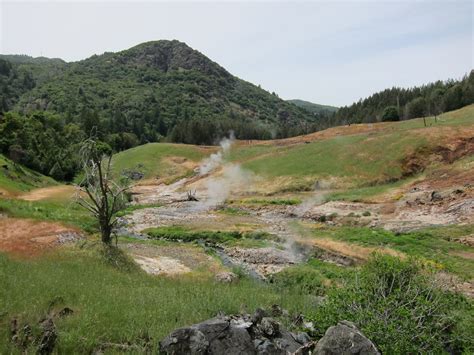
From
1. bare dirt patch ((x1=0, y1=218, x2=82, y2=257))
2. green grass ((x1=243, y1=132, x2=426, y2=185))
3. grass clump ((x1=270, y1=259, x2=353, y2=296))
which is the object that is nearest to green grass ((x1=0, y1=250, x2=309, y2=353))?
grass clump ((x1=270, y1=259, x2=353, y2=296))

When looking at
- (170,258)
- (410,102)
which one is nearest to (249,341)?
(170,258)

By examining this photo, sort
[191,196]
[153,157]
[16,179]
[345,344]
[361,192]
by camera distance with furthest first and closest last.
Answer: [153,157], [191,196], [16,179], [361,192], [345,344]

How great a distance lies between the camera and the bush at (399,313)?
9320 mm

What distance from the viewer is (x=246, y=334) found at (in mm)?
8484

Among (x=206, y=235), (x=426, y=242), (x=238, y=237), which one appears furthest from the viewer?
(x=206, y=235)

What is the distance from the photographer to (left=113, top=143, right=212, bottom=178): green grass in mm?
85575

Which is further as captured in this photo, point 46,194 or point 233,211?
point 46,194

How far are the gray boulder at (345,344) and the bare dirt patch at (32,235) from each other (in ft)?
57.5

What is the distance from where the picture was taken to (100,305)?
993 centimetres

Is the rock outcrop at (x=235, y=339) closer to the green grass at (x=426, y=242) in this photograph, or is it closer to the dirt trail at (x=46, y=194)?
the green grass at (x=426, y=242)

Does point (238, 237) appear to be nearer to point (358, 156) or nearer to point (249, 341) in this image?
point (249, 341)

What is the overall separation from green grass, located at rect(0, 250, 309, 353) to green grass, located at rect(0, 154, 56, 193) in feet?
144

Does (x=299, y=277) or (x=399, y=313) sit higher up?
(x=399, y=313)

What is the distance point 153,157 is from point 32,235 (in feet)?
207
